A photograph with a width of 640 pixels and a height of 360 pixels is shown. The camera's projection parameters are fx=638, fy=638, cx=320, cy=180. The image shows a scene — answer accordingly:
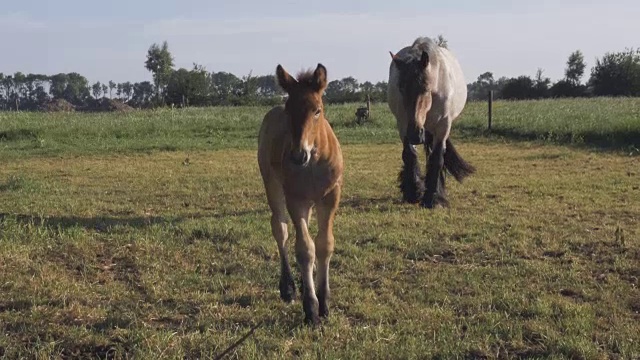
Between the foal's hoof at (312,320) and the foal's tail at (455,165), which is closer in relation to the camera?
the foal's hoof at (312,320)

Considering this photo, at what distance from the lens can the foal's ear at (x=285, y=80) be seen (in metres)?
4.14

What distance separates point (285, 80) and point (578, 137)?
1438 cm

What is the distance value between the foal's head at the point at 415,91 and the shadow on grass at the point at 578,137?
26.0ft

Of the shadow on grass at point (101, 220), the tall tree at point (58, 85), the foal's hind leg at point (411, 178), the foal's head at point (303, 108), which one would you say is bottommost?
the shadow on grass at point (101, 220)

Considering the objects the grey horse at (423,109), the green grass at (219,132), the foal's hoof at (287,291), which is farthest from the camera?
the green grass at (219,132)

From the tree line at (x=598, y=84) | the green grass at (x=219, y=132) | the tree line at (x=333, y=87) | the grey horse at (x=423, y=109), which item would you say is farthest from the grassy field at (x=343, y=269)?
the tree line at (x=598, y=84)

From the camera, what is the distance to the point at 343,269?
5.53 meters

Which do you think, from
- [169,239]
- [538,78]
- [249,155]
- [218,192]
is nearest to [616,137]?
[249,155]

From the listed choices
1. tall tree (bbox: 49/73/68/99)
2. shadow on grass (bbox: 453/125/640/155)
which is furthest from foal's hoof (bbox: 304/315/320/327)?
tall tree (bbox: 49/73/68/99)

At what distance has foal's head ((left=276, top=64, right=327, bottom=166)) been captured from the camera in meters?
3.93

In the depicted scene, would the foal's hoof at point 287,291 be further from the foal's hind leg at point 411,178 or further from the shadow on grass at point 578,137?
the shadow on grass at point 578,137

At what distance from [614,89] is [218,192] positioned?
179ft

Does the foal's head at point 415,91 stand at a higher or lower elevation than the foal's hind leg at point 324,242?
higher

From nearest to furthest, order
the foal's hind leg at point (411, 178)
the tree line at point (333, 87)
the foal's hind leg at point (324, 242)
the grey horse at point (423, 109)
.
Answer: the foal's hind leg at point (324, 242)
the grey horse at point (423, 109)
the foal's hind leg at point (411, 178)
the tree line at point (333, 87)
